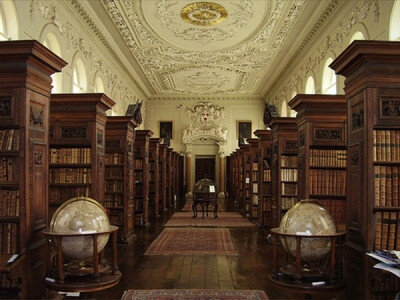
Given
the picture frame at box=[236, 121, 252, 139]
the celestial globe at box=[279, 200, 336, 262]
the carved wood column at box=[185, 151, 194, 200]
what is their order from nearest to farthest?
the celestial globe at box=[279, 200, 336, 262] < the picture frame at box=[236, 121, 252, 139] < the carved wood column at box=[185, 151, 194, 200]

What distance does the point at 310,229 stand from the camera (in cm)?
411

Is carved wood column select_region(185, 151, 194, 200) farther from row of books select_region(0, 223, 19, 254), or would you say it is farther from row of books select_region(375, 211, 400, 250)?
row of books select_region(375, 211, 400, 250)

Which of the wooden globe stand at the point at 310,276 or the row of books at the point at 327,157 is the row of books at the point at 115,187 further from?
the wooden globe stand at the point at 310,276

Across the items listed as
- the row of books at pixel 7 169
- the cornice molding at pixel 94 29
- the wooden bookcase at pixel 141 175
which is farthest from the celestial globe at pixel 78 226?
the cornice molding at pixel 94 29

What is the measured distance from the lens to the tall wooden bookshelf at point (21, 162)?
4.54m

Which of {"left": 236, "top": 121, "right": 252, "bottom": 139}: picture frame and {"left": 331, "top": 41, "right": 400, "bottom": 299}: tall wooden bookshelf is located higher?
{"left": 236, "top": 121, "right": 252, "bottom": 139}: picture frame

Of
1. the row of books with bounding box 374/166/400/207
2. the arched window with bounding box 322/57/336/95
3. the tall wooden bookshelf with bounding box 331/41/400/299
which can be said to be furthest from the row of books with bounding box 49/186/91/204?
the arched window with bounding box 322/57/336/95

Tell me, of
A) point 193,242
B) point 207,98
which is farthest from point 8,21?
point 207,98

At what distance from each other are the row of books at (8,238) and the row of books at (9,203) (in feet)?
0.41

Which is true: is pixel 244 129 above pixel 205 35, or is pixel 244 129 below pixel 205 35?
below

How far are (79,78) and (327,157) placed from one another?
847cm

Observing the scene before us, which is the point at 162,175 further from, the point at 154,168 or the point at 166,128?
the point at 166,128

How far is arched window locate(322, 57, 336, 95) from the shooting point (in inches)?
527

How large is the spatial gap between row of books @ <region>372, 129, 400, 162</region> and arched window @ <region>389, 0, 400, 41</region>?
5165 mm
